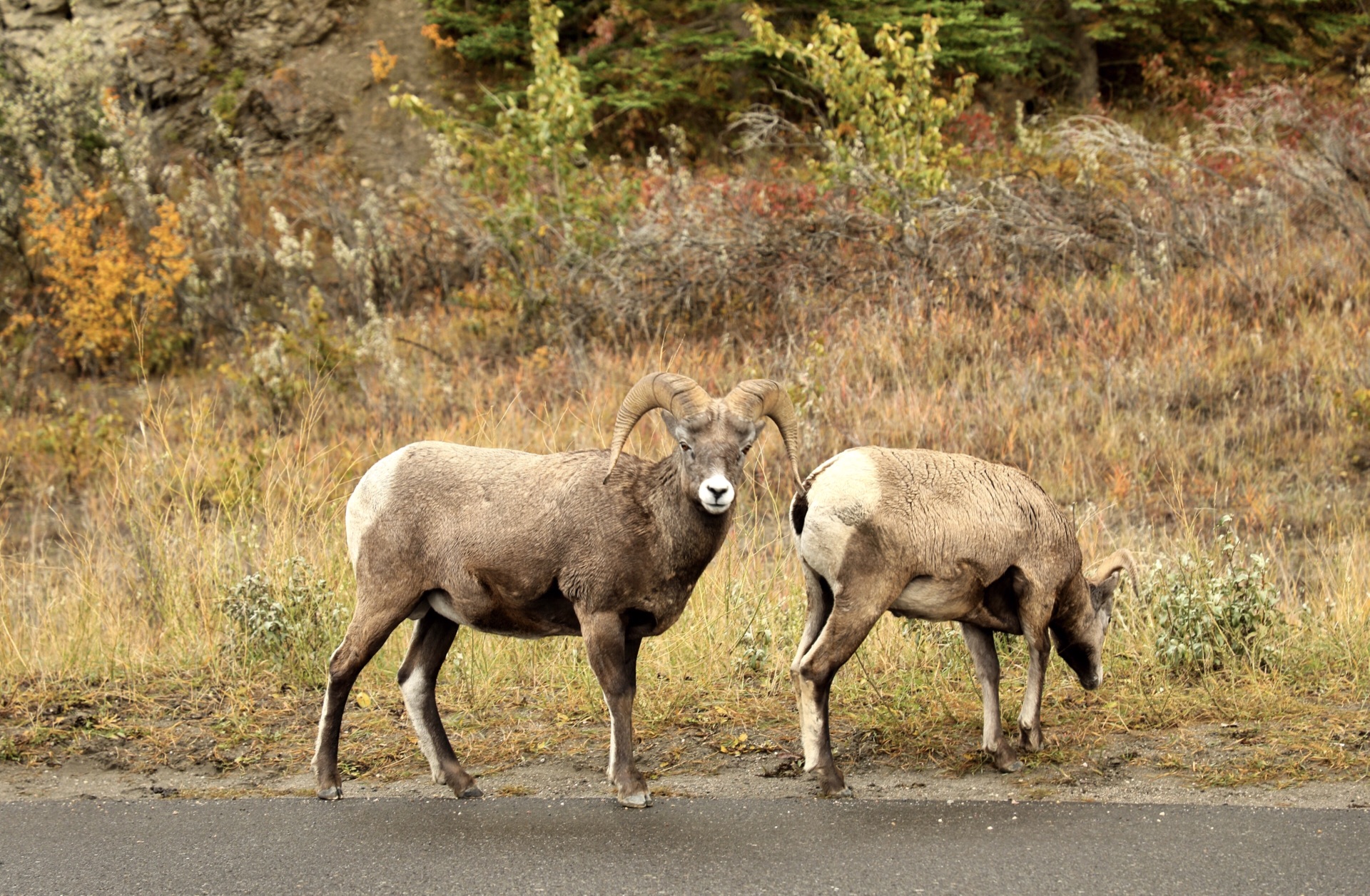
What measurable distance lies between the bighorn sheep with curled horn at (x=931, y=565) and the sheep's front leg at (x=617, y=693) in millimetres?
652

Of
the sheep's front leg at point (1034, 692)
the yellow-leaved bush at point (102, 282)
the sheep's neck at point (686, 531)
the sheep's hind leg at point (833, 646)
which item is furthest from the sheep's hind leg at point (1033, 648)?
the yellow-leaved bush at point (102, 282)

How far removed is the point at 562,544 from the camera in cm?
533

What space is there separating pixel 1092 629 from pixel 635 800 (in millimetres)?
A: 2043

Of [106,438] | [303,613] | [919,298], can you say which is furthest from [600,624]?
[106,438]

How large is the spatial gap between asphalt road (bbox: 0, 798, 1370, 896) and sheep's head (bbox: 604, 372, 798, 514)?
122 cm

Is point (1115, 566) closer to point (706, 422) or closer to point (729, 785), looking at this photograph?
point (729, 785)

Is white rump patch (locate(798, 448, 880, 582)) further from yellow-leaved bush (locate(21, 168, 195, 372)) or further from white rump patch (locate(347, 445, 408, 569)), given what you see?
yellow-leaved bush (locate(21, 168, 195, 372))

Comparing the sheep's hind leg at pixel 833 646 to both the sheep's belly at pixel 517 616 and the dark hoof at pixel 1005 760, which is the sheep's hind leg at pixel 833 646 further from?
the sheep's belly at pixel 517 616

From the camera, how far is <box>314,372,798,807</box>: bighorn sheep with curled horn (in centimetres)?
527

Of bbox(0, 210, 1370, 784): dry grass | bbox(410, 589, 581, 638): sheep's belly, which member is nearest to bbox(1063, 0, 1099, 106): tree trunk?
bbox(0, 210, 1370, 784): dry grass

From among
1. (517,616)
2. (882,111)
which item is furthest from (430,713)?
(882,111)

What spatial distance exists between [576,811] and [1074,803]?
74.0 inches

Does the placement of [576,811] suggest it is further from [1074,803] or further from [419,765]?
[1074,803]

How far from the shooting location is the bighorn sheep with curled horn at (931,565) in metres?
5.14
